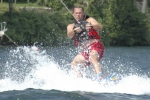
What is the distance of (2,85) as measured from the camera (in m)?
9.68

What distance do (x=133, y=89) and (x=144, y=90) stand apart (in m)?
0.20

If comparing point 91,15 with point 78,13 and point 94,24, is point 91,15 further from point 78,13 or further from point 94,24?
point 78,13

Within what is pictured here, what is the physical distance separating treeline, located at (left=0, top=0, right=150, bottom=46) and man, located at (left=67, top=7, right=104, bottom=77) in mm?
22741

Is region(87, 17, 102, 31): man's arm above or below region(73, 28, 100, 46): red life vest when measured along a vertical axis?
above

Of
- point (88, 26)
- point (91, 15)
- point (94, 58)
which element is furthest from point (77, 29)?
point (91, 15)

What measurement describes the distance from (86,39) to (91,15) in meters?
30.7

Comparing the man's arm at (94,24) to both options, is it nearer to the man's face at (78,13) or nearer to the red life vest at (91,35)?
the red life vest at (91,35)

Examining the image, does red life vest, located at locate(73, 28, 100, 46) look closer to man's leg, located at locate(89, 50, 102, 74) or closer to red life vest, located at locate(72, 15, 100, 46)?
red life vest, located at locate(72, 15, 100, 46)

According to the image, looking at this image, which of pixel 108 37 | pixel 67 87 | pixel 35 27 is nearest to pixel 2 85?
pixel 67 87

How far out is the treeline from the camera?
34094 mm

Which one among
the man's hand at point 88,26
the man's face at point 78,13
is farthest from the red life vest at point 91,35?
the man's face at point 78,13

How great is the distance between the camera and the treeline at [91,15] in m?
34.1

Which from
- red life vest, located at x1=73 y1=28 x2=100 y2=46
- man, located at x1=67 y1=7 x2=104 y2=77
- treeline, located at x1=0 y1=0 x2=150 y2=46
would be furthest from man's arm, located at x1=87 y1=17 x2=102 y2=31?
treeline, located at x1=0 y1=0 x2=150 y2=46

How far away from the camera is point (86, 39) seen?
9.95m
